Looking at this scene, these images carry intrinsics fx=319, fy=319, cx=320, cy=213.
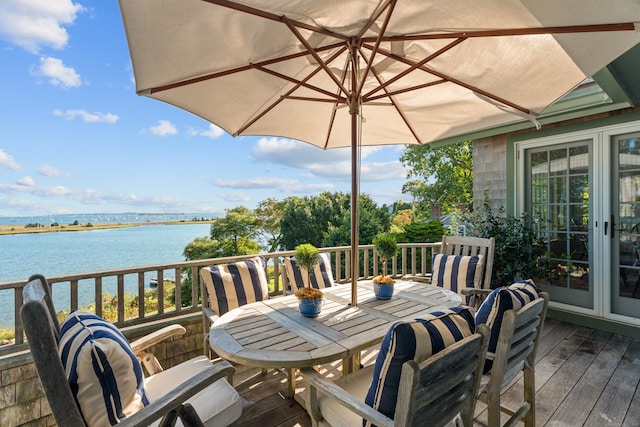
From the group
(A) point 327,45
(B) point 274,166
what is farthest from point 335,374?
(B) point 274,166

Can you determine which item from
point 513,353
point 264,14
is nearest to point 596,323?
point 513,353

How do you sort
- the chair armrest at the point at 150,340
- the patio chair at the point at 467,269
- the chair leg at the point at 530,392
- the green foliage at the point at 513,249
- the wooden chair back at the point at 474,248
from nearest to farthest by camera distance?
the chair armrest at the point at 150,340 < the chair leg at the point at 530,392 < the patio chair at the point at 467,269 < the wooden chair back at the point at 474,248 < the green foliage at the point at 513,249

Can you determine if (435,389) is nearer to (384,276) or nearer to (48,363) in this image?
(48,363)

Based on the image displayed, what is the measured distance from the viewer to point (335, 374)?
9.57 ft

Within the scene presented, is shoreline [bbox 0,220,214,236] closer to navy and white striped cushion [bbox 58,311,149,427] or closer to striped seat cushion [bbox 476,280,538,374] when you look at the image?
navy and white striped cushion [bbox 58,311,149,427]

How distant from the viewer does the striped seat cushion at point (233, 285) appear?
2.64 m

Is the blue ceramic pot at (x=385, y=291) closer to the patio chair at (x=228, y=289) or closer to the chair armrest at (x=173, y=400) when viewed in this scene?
the patio chair at (x=228, y=289)

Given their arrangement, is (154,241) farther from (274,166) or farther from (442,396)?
(442,396)

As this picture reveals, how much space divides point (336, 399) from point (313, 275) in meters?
1.94

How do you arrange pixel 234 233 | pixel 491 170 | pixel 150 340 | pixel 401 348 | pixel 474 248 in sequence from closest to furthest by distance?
pixel 401 348 → pixel 150 340 → pixel 474 248 → pixel 491 170 → pixel 234 233

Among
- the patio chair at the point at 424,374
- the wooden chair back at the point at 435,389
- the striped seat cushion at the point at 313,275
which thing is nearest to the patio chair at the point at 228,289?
the striped seat cushion at the point at 313,275

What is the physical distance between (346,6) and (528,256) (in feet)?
13.0

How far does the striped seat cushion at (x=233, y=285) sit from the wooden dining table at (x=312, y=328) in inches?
15.1

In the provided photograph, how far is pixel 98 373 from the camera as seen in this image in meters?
1.20
